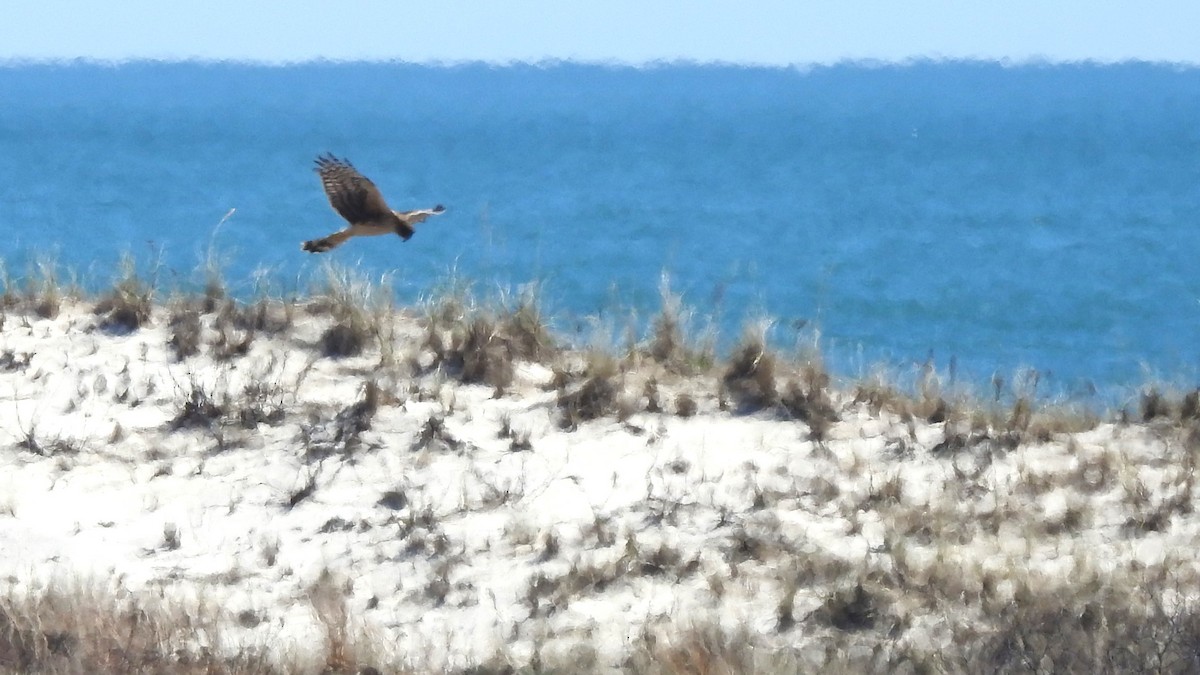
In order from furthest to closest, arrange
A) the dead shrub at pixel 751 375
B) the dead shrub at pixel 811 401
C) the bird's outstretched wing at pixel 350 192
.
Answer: the dead shrub at pixel 751 375, the dead shrub at pixel 811 401, the bird's outstretched wing at pixel 350 192

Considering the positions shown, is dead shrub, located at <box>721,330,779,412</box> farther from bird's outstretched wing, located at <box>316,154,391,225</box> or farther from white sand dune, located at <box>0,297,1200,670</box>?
bird's outstretched wing, located at <box>316,154,391,225</box>

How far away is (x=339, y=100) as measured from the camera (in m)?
136

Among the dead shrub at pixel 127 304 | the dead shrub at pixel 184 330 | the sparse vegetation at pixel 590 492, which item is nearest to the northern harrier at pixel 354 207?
the sparse vegetation at pixel 590 492

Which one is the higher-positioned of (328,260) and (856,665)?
(328,260)

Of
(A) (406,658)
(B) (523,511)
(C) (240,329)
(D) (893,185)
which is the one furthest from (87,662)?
(D) (893,185)

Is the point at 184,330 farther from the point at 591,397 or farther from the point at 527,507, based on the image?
the point at 527,507

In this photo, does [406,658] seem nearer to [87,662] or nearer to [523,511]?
[87,662]

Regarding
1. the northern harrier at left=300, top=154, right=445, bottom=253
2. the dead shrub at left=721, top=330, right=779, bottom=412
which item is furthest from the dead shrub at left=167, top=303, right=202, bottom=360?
the dead shrub at left=721, top=330, right=779, bottom=412

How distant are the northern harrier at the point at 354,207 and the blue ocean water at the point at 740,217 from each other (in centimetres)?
141

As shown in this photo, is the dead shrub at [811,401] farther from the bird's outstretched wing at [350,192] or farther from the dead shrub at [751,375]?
the bird's outstretched wing at [350,192]

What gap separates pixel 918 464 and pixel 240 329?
399cm

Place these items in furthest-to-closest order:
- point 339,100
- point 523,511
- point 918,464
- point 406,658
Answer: point 339,100 → point 918,464 → point 523,511 → point 406,658

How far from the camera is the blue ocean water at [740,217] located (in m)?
22.7

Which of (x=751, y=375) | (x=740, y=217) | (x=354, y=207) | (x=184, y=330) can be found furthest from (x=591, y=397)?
(x=740, y=217)
